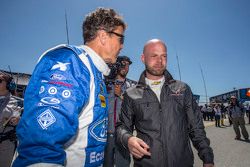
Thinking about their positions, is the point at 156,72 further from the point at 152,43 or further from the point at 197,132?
the point at 197,132

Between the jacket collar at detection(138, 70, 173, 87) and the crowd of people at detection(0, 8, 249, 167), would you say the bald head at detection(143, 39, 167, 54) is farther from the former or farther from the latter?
the jacket collar at detection(138, 70, 173, 87)

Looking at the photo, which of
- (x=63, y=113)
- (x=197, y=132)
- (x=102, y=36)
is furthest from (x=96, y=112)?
(x=197, y=132)

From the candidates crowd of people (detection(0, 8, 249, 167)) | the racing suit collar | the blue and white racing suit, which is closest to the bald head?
crowd of people (detection(0, 8, 249, 167))

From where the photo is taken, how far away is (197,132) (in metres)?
2.33

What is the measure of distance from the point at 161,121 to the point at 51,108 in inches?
60.0

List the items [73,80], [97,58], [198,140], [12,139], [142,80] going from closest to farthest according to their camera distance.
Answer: [73,80], [97,58], [198,140], [142,80], [12,139]

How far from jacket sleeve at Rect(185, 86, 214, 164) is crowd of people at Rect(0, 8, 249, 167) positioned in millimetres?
10

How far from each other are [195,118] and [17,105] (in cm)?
307

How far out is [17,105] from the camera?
3.70m

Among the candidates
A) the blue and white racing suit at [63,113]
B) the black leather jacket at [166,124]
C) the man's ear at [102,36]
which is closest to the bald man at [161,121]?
the black leather jacket at [166,124]

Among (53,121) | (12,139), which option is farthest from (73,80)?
(12,139)

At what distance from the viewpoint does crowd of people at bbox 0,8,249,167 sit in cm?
106

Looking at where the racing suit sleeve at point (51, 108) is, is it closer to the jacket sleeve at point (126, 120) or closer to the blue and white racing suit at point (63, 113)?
the blue and white racing suit at point (63, 113)

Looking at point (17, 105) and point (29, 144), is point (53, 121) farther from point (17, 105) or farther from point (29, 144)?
point (17, 105)
